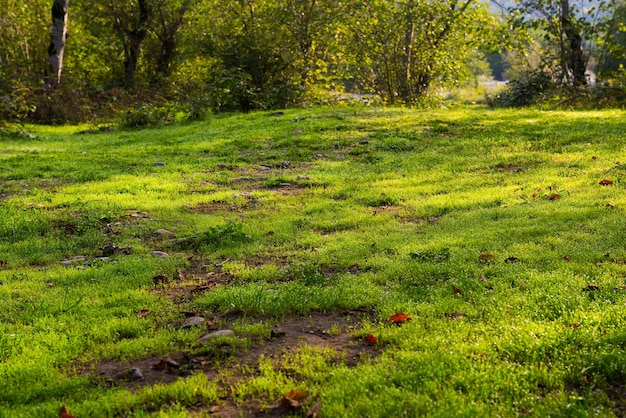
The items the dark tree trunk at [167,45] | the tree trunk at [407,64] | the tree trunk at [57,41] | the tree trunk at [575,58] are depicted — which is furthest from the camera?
the dark tree trunk at [167,45]

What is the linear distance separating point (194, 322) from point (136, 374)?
3.24 ft

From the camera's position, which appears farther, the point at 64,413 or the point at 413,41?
the point at 413,41

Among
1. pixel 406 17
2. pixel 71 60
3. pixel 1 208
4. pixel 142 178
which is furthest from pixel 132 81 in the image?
pixel 1 208

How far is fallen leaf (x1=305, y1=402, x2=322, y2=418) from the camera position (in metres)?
3.68

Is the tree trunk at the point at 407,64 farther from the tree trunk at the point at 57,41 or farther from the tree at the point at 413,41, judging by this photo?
the tree trunk at the point at 57,41

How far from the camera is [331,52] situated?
90.5ft

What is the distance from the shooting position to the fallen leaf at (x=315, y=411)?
12.1 ft

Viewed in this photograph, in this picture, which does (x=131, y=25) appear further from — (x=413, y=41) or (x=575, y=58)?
(x=575, y=58)

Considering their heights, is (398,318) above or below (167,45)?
below

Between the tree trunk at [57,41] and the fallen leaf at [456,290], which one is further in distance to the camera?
the tree trunk at [57,41]

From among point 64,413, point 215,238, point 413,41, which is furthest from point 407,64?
point 64,413

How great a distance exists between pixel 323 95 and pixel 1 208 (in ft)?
56.9

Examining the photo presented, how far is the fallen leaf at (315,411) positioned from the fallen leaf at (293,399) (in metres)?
0.12

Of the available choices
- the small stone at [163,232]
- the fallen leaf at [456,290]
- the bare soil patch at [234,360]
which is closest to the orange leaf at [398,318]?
the bare soil patch at [234,360]
